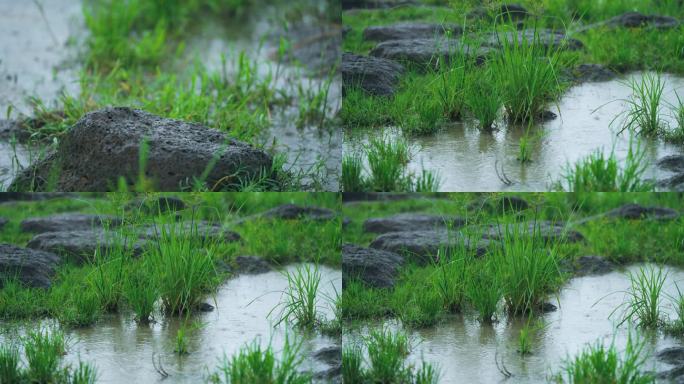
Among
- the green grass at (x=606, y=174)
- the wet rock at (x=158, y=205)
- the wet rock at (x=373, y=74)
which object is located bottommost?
the wet rock at (x=158, y=205)

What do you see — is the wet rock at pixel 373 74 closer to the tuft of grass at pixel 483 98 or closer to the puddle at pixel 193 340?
the tuft of grass at pixel 483 98

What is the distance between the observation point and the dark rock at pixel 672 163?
3.96 meters

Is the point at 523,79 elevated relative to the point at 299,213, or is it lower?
elevated

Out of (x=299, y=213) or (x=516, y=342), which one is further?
(x=299, y=213)

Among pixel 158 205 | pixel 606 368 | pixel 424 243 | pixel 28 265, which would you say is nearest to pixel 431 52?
pixel 424 243

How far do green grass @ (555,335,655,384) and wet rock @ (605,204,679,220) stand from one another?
2.08 feet

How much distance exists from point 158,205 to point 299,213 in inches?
24.4

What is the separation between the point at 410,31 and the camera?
4.28 meters

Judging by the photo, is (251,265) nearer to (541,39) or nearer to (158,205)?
(158,205)

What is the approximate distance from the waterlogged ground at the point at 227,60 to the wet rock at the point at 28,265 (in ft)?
1.13

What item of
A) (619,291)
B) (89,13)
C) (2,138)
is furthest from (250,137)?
(89,13)

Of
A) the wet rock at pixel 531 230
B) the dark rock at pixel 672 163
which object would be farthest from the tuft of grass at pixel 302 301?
the dark rock at pixel 672 163

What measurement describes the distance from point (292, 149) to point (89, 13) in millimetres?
2751

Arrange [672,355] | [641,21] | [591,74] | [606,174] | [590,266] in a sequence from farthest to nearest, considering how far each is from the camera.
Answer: [590,266] < [641,21] < [591,74] < [672,355] < [606,174]
